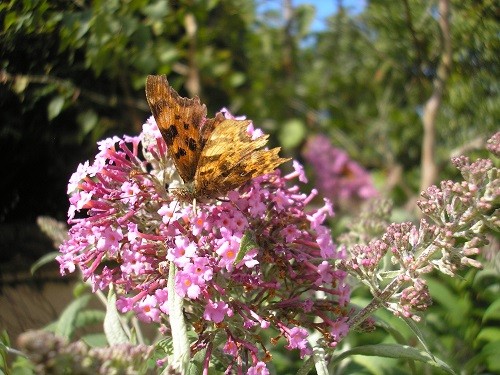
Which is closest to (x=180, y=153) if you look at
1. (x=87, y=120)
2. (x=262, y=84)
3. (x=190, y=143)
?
(x=190, y=143)

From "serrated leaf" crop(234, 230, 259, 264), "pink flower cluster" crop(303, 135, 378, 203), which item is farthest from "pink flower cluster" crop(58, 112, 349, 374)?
"pink flower cluster" crop(303, 135, 378, 203)

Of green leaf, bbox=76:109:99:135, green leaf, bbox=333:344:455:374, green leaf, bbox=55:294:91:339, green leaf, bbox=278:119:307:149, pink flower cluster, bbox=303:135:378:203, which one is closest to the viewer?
green leaf, bbox=333:344:455:374

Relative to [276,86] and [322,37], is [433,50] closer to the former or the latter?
[276,86]

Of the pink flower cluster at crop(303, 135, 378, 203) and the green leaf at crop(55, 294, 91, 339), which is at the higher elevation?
the green leaf at crop(55, 294, 91, 339)

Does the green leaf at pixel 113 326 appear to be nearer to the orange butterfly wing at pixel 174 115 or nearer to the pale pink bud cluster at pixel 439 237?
the orange butterfly wing at pixel 174 115

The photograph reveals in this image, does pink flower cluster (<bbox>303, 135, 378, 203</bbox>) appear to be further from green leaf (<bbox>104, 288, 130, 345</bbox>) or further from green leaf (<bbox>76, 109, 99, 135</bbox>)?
green leaf (<bbox>104, 288, 130, 345</bbox>)

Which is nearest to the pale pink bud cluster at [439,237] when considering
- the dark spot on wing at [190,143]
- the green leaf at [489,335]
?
the dark spot on wing at [190,143]

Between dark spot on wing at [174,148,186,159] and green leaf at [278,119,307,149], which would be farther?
green leaf at [278,119,307,149]
